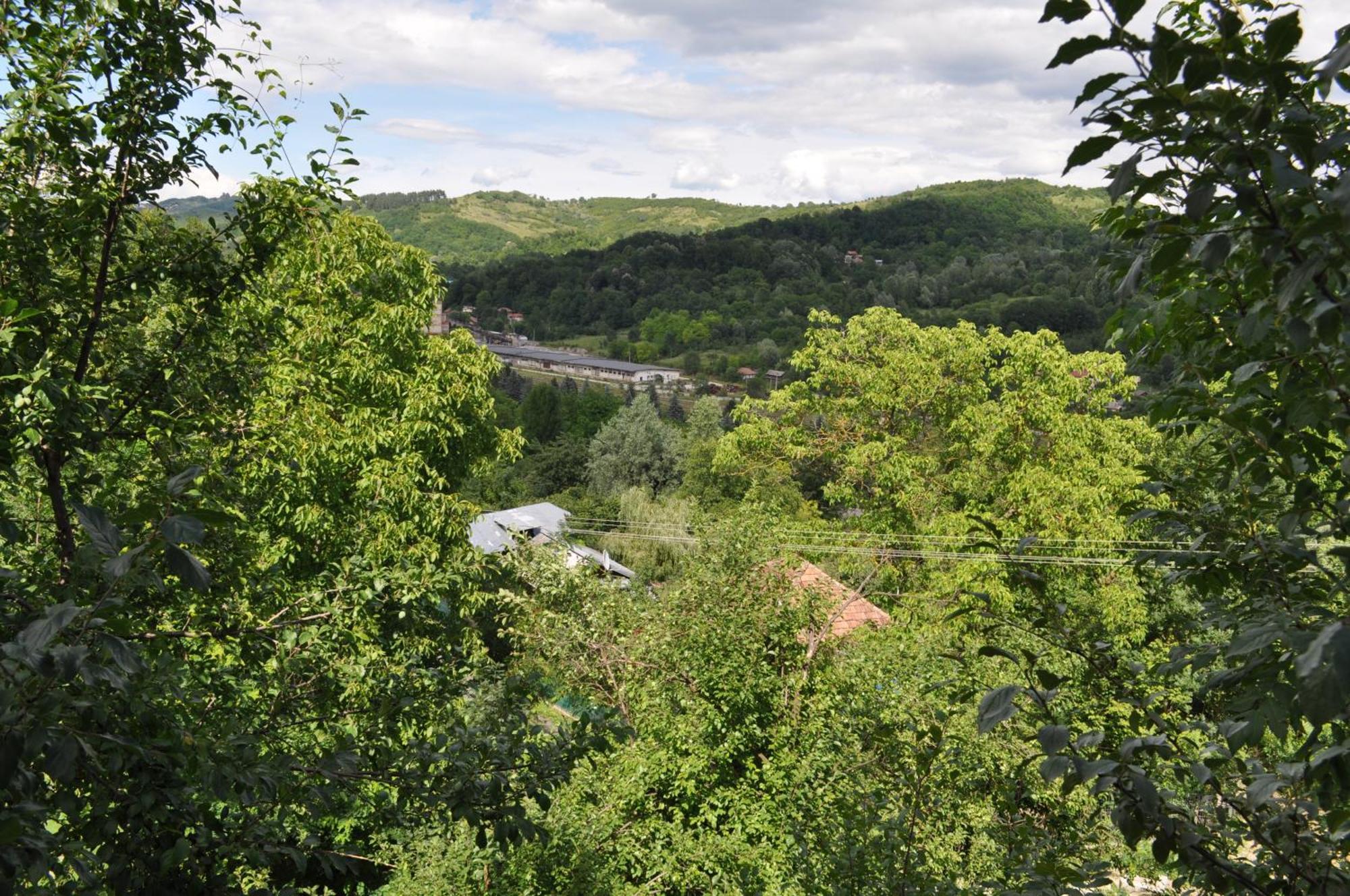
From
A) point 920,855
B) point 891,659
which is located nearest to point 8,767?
point 920,855

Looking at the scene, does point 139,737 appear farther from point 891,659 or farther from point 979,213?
point 979,213

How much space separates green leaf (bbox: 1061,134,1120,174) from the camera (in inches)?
52.7

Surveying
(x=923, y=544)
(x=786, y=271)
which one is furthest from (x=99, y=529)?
(x=786, y=271)

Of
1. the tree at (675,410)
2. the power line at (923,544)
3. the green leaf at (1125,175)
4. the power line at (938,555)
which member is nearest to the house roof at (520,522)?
the power line at (923,544)

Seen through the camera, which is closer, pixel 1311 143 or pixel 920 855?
pixel 1311 143

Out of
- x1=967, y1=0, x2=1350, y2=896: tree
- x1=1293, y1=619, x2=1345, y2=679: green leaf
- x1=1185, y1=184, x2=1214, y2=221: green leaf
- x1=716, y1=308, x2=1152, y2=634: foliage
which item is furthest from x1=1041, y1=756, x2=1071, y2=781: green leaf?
x1=716, y1=308, x2=1152, y2=634: foliage

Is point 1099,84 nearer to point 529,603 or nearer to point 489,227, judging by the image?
point 529,603

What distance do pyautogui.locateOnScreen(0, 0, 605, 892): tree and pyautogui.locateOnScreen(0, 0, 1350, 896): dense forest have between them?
0.07ft

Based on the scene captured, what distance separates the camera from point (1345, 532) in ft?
5.73

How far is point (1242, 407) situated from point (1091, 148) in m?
1.06

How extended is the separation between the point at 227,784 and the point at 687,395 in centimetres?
8342

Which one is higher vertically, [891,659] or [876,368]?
[876,368]

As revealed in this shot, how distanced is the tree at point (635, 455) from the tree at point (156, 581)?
35.3 metres

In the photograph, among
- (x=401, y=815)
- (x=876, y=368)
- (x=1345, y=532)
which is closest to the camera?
(x=1345, y=532)
